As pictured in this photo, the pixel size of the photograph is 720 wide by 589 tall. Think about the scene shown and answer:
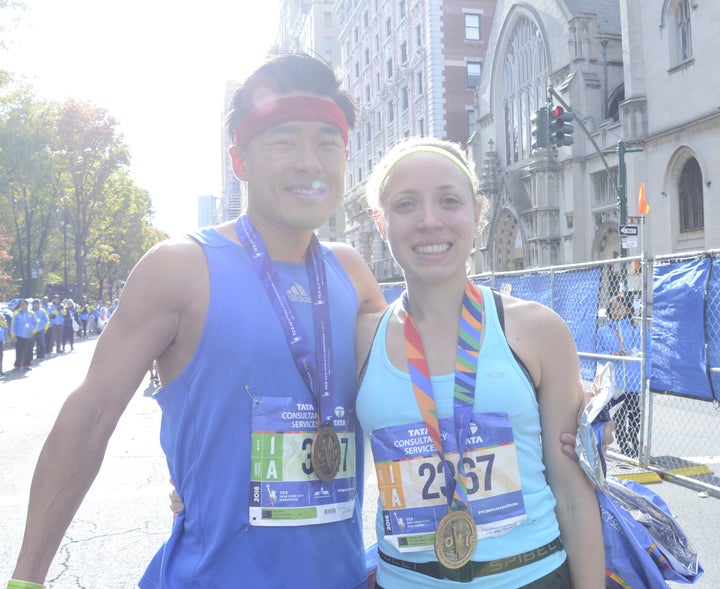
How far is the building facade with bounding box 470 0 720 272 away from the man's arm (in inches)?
605

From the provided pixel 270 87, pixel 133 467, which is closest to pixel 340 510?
pixel 270 87

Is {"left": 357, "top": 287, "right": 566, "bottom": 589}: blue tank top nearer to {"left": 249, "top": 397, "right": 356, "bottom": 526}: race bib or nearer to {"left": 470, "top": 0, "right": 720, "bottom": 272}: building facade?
{"left": 249, "top": 397, "right": 356, "bottom": 526}: race bib

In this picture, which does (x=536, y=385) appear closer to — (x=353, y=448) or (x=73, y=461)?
Result: (x=353, y=448)

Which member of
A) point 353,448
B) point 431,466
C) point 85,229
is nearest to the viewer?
point 431,466

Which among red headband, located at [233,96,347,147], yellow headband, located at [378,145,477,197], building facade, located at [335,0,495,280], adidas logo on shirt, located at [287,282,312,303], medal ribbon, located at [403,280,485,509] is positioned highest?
building facade, located at [335,0,495,280]

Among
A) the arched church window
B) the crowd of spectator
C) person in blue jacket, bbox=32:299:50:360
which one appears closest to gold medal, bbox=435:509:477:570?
the crowd of spectator

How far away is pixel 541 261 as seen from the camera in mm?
29859

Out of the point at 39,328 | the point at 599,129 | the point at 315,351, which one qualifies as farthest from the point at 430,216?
the point at 599,129

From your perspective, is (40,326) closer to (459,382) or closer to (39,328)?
(39,328)

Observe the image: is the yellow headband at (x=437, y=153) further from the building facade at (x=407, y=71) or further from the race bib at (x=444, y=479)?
the building facade at (x=407, y=71)

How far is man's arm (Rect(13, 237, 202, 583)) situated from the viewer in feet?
5.71

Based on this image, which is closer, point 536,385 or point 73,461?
point 73,461

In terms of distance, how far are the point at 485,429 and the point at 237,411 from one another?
701 mm

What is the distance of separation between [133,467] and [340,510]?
6.10 metres
